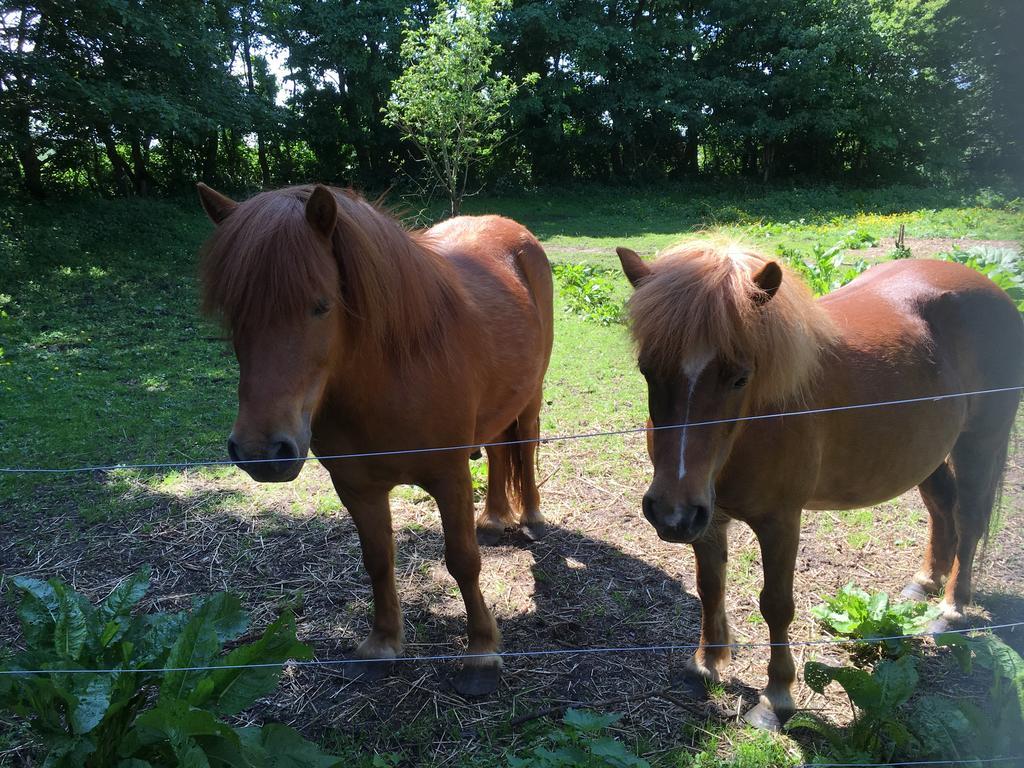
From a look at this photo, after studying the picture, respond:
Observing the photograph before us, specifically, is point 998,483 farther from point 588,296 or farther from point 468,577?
point 588,296

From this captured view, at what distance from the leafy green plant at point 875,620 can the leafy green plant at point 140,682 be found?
203 centimetres

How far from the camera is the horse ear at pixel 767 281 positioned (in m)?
1.89

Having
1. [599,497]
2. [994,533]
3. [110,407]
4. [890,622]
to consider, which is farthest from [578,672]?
[110,407]

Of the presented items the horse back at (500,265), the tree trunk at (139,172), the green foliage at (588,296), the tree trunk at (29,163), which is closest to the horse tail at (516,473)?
the horse back at (500,265)

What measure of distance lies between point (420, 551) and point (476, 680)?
1.12 meters

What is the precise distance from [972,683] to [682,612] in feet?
3.95

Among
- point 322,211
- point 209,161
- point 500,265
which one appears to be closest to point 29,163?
point 209,161

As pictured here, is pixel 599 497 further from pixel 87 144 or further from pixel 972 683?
pixel 87 144

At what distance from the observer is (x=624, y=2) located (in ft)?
87.9

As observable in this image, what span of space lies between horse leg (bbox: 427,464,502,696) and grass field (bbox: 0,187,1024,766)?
0.09 meters

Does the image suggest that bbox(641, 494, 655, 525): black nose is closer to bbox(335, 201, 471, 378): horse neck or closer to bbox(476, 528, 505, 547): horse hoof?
bbox(335, 201, 471, 378): horse neck

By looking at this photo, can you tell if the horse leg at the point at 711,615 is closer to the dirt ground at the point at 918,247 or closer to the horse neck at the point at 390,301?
the horse neck at the point at 390,301

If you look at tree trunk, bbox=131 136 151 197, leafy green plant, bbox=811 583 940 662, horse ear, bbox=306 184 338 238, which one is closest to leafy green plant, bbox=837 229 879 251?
leafy green plant, bbox=811 583 940 662

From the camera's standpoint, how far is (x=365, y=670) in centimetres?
284
